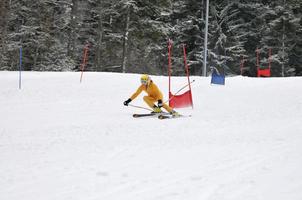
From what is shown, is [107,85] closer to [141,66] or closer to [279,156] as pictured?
[279,156]

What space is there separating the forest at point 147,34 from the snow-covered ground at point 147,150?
15.8 meters

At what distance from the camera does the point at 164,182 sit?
559 cm

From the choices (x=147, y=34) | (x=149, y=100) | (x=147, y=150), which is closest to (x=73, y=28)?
(x=147, y=34)

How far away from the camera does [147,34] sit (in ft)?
100

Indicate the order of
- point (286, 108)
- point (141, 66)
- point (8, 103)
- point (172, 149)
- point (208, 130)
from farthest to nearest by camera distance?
point (141, 66), point (8, 103), point (286, 108), point (208, 130), point (172, 149)

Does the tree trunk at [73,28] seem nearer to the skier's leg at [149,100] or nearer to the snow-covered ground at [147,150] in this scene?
the snow-covered ground at [147,150]

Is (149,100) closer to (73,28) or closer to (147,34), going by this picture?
(147,34)

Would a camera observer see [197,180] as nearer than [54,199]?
No

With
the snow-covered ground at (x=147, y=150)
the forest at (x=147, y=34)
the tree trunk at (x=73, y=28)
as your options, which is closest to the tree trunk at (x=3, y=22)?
the forest at (x=147, y=34)

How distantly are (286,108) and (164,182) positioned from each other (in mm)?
8328

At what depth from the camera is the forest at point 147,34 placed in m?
29.9

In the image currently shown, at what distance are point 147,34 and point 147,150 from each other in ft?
77.9

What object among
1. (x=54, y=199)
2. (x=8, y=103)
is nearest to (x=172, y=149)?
(x=54, y=199)

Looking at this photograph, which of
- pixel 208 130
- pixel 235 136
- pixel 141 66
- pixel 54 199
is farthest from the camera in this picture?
pixel 141 66
